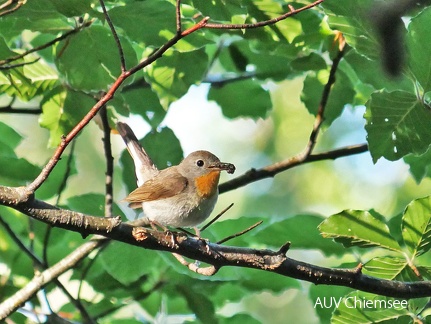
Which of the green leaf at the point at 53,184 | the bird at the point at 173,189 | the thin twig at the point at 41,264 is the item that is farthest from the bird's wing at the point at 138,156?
the thin twig at the point at 41,264

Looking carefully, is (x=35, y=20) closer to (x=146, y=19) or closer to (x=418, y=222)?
(x=146, y=19)

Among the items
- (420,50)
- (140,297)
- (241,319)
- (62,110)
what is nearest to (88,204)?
(62,110)

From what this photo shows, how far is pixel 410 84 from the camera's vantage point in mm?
2945

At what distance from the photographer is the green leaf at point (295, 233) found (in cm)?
320

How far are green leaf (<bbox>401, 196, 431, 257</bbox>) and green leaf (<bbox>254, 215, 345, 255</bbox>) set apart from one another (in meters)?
0.69

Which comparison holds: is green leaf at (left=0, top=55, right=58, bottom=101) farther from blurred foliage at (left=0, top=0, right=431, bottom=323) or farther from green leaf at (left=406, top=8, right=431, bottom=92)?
green leaf at (left=406, top=8, right=431, bottom=92)

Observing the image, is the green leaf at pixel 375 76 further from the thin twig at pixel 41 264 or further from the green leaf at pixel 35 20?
the thin twig at pixel 41 264

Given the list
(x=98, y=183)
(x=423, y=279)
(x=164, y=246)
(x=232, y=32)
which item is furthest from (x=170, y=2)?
(x=98, y=183)

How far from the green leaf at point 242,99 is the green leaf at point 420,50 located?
4.67ft

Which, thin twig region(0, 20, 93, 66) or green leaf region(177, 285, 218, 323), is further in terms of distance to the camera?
green leaf region(177, 285, 218, 323)

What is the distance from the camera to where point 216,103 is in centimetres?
395

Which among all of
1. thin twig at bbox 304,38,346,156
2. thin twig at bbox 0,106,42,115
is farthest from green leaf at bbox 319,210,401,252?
thin twig at bbox 0,106,42,115

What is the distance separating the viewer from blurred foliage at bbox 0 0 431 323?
8.81 ft

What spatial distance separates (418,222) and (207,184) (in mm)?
1588
